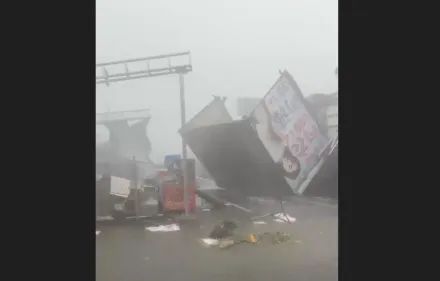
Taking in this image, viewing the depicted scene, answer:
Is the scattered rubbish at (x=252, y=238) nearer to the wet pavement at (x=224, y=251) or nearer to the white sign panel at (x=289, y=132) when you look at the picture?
the wet pavement at (x=224, y=251)

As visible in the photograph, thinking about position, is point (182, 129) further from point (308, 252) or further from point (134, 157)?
point (308, 252)

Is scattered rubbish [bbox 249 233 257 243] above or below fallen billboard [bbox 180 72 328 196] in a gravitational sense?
below

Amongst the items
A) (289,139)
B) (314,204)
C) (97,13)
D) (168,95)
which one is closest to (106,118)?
(168,95)

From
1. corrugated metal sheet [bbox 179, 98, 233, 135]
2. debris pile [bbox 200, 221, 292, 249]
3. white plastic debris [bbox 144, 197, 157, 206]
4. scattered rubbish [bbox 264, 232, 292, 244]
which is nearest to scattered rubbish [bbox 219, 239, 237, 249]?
debris pile [bbox 200, 221, 292, 249]

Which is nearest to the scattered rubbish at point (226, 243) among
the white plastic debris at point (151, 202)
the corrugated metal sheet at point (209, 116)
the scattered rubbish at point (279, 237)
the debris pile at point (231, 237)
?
the debris pile at point (231, 237)

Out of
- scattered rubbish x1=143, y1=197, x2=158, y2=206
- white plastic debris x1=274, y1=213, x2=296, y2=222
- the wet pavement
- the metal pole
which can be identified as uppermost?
the metal pole

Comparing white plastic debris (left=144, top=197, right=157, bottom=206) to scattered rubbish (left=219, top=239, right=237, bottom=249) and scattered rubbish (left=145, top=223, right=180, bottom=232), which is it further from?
scattered rubbish (left=219, top=239, right=237, bottom=249)
